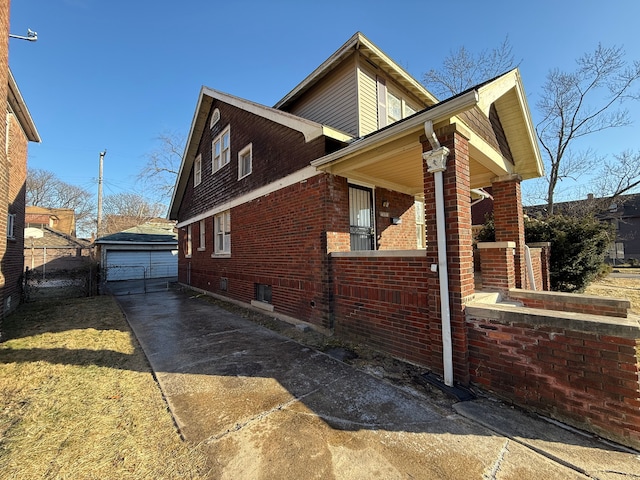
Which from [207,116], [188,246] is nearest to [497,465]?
[207,116]

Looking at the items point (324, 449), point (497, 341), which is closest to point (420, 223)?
point (497, 341)

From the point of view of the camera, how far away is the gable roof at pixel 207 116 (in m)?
5.94

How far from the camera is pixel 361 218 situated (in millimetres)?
6910

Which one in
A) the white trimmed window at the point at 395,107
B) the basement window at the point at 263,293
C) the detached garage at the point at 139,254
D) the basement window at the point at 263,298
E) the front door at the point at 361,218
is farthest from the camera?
the detached garage at the point at 139,254

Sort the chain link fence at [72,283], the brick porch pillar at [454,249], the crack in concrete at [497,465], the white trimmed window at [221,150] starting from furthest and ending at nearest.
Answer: the chain link fence at [72,283] < the white trimmed window at [221,150] < the brick porch pillar at [454,249] < the crack in concrete at [497,465]

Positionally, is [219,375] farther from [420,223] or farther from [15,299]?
[15,299]

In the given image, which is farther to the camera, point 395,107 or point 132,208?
point 132,208

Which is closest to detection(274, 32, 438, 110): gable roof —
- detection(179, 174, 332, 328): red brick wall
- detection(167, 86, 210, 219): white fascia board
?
detection(179, 174, 332, 328): red brick wall

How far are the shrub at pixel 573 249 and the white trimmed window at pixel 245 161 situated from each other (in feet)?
29.7

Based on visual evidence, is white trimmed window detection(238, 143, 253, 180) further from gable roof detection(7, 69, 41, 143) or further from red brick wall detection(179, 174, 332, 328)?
gable roof detection(7, 69, 41, 143)

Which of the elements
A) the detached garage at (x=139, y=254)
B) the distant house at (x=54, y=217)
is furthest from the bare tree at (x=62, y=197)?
the detached garage at (x=139, y=254)

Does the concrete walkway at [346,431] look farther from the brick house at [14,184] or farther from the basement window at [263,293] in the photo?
the brick house at [14,184]

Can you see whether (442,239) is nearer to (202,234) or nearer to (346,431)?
(346,431)

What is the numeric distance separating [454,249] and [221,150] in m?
9.34
